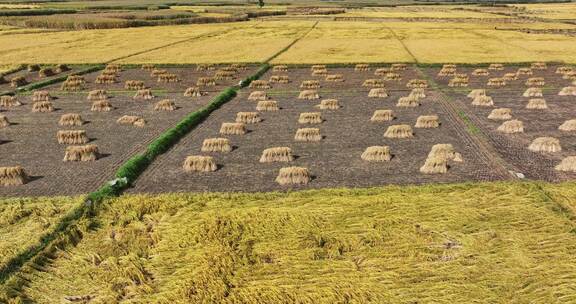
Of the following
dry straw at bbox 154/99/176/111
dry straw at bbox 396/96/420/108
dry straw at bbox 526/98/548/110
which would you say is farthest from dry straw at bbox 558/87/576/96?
dry straw at bbox 154/99/176/111

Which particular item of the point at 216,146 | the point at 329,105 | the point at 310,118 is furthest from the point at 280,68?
the point at 216,146

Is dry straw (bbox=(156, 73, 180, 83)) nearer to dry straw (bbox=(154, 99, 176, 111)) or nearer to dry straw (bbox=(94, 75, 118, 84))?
dry straw (bbox=(94, 75, 118, 84))

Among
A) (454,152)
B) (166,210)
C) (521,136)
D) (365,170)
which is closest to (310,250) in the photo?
(166,210)

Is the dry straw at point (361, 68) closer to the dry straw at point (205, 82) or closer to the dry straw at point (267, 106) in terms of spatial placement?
the dry straw at point (205, 82)

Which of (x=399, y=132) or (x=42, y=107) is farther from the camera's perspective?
(x=42, y=107)

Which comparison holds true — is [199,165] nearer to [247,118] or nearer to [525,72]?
[247,118]

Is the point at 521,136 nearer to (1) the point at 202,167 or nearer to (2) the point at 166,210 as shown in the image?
(1) the point at 202,167
